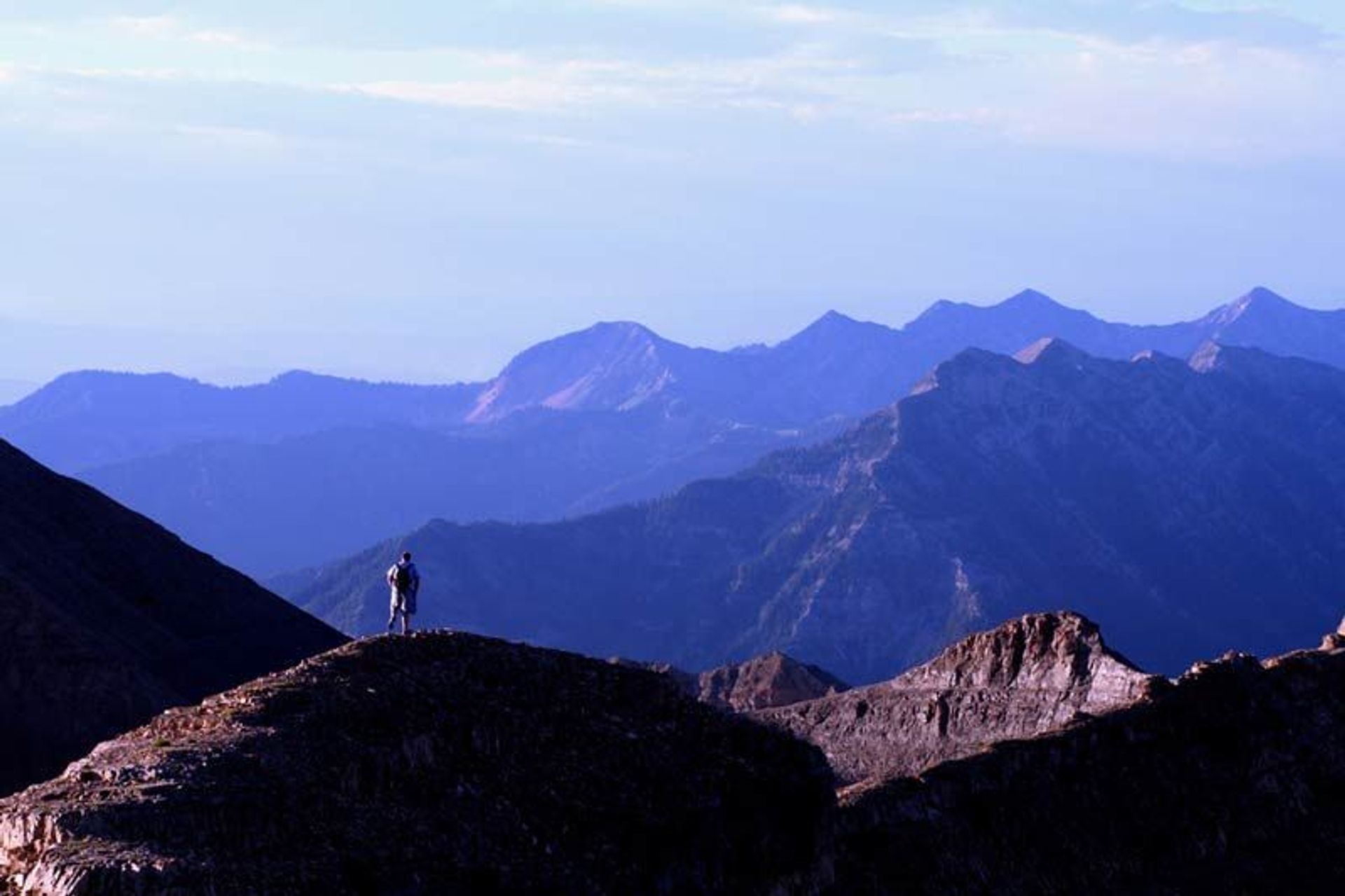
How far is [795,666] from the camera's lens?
92938mm

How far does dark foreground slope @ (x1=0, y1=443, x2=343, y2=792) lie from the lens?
62.3 metres

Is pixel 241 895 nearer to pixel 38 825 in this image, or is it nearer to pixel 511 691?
pixel 38 825

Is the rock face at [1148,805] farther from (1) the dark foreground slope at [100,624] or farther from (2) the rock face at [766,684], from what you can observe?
(2) the rock face at [766,684]

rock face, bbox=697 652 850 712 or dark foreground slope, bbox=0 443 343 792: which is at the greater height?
dark foreground slope, bbox=0 443 343 792

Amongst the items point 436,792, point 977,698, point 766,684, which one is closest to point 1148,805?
point 977,698

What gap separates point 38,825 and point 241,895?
95.3 inches

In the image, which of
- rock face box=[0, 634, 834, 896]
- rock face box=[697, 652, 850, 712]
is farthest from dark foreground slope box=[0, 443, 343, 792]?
rock face box=[0, 634, 834, 896]

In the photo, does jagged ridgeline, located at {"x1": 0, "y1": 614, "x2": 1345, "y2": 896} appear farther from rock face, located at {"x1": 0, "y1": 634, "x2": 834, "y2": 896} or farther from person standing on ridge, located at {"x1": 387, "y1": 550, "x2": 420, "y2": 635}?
person standing on ridge, located at {"x1": 387, "y1": 550, "x2": 420, "y2": 635}

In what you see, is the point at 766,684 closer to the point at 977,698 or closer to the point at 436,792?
the point at 977,698

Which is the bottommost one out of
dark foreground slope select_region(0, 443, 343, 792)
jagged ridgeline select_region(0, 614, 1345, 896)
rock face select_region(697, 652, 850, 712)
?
rock face select_region(697, 652, 850, 712)

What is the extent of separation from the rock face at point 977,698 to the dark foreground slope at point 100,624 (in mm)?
16129

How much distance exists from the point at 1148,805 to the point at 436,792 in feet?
68.3

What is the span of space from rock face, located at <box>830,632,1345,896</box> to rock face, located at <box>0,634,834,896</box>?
446 cm

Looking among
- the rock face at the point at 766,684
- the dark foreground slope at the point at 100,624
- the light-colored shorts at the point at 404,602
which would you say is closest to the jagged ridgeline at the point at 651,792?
the light-colored shorts at the point at 404,602
